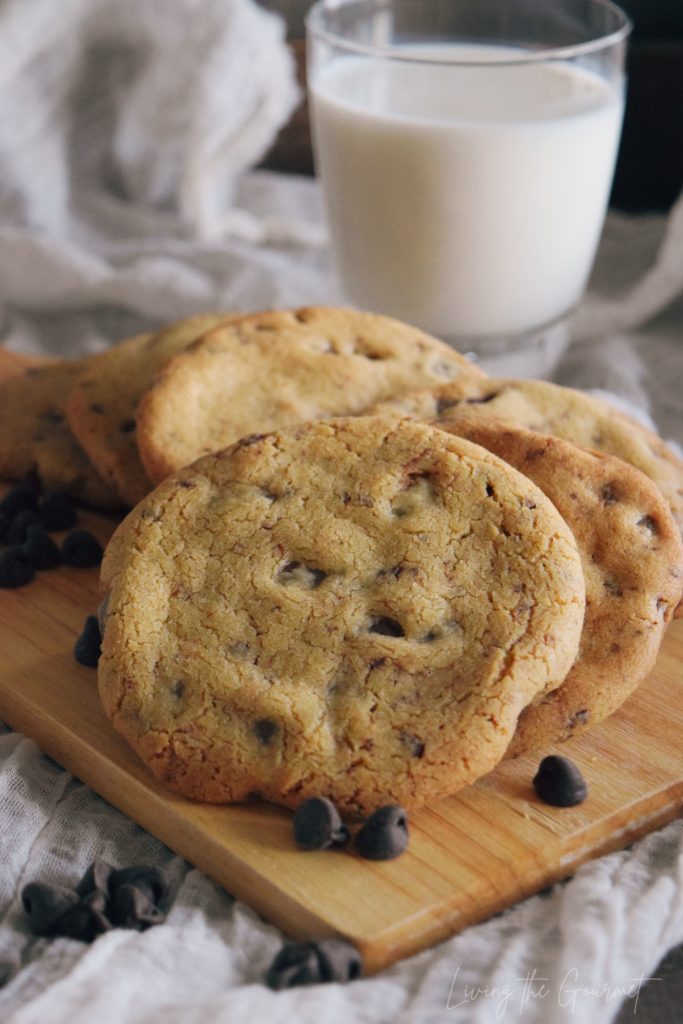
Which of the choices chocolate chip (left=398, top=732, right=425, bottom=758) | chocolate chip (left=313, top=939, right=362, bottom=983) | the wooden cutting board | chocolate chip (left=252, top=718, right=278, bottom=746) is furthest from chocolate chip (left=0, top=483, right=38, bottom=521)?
chocolate chip (left=313, top=939, right=362, bottom=983)

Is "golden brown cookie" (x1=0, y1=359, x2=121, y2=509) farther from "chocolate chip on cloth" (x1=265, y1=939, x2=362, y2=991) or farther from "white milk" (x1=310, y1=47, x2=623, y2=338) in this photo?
"chocolate chip on cloth" (x1=265, y1=939, x2=362, y2=991)

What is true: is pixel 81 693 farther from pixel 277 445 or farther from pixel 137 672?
pixel 277 445

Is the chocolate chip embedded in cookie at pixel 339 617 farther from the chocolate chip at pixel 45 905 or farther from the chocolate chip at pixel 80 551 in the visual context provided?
the chocolate chip at pixel 80 551

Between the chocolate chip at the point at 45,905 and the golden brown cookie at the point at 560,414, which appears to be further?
the golden brown cookie at the point at 560,414

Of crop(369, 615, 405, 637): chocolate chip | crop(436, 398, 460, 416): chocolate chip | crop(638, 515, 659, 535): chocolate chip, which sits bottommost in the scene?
crop(369, 615, 405, 637): chocolate chip

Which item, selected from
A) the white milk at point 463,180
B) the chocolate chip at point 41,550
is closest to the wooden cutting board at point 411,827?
the chocolate chip at point 41,550

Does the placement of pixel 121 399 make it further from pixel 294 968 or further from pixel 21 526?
pixel 294 968

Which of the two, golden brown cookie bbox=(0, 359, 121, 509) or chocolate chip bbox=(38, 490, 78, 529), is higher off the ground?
golden brown cookie bbox=(0, 359, 121, 509)
